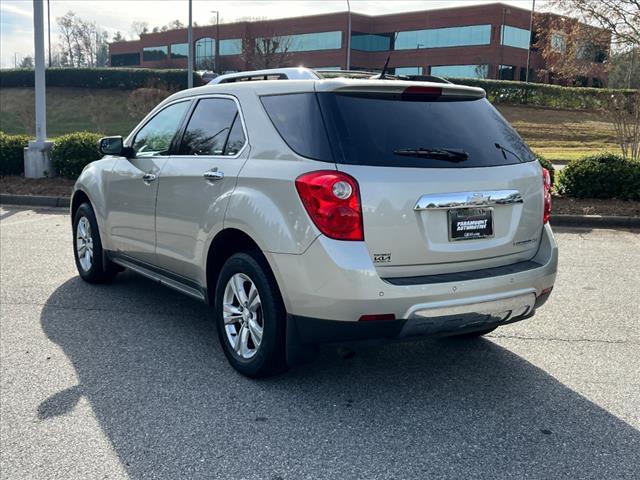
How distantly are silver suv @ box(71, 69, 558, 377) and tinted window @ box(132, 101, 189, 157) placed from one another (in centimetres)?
57

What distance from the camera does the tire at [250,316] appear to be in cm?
373

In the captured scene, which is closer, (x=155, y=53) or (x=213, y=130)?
(x=213, y=130)

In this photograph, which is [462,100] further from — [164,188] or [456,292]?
[164,188]

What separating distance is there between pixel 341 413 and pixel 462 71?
62953 millimetres

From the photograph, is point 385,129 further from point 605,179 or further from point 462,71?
point 462,71

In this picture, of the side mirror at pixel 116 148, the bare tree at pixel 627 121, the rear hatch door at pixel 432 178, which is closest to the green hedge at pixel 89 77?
the bare tree at pixel 627 121

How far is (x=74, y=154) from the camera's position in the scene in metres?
12.9

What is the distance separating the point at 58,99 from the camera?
151ft

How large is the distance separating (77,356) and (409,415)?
2.30 m

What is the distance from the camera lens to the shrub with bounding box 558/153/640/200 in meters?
10.9

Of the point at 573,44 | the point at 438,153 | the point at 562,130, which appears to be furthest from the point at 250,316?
the point at 562,130

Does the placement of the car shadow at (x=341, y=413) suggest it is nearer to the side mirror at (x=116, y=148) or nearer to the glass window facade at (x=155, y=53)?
the side mirror at (x=116, y=148)

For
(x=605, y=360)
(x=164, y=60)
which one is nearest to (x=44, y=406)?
(x=605, y=360)

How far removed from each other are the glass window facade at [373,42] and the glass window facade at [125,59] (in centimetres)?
3614
